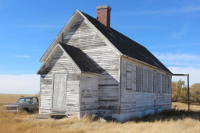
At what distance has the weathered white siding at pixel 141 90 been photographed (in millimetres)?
15445

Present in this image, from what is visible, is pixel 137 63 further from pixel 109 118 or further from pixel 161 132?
pixel 161 132

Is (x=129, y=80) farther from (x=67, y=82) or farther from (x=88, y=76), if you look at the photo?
(x=67, y=82)

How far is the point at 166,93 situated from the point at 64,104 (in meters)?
13.1

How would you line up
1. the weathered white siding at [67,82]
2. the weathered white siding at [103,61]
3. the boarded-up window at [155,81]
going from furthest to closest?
1. the boarded-up window at [155,81]
2. the weathered white siding at [103,61]
3. the weathered white siding at [67,82]

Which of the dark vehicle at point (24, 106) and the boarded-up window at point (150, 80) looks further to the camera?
the boarded-up window at point (150, 80)

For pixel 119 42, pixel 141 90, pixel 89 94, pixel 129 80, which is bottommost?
pixel 89 94

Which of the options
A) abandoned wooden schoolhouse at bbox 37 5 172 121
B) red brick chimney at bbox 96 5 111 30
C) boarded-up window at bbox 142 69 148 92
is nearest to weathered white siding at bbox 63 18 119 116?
abandoned wooden schoolhouse at bbox 37 5 172 121

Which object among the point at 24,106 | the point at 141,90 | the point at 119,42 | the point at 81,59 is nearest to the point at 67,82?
the point at 81,59

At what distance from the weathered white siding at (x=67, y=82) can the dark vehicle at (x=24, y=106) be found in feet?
12.0

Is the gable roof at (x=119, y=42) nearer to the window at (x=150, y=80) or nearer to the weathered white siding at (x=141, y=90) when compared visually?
the weathered white siding at (x=141, y=90)

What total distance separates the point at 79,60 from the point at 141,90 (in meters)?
5.70

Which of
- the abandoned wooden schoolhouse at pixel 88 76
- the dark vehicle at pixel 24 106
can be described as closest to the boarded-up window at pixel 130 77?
the abandoned wooden schoolhouse at pixel 88 76

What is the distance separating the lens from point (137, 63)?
17391 mm

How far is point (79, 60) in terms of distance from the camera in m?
14.5
